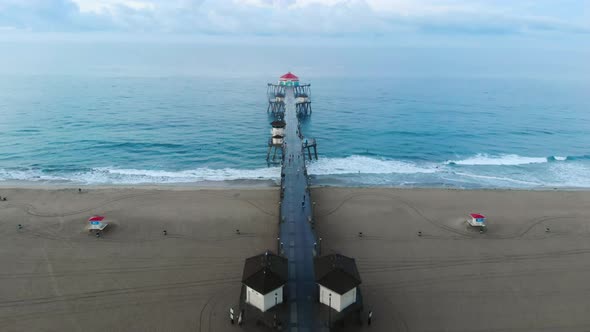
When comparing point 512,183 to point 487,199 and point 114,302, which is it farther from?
point 114,302

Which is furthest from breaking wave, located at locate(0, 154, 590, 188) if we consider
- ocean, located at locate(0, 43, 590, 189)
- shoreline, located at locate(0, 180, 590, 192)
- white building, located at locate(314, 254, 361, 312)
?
white building, located at locate(314, 254, 361, 312)

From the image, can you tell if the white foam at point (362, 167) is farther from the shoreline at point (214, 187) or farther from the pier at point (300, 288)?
the pier at point (300, 288)

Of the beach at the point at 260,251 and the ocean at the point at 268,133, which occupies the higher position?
the ocean at the point at 268,133

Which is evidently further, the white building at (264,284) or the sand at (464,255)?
the sand at (464,255)

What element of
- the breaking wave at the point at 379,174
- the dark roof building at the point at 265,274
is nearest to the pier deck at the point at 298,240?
the dark roof building at the point at 265,274

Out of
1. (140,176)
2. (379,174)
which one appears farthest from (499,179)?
(140,176)

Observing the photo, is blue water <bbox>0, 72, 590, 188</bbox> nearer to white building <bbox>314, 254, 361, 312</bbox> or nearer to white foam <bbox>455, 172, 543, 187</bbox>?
white foam <bbox>455, 172, 543, 187</bbox>
